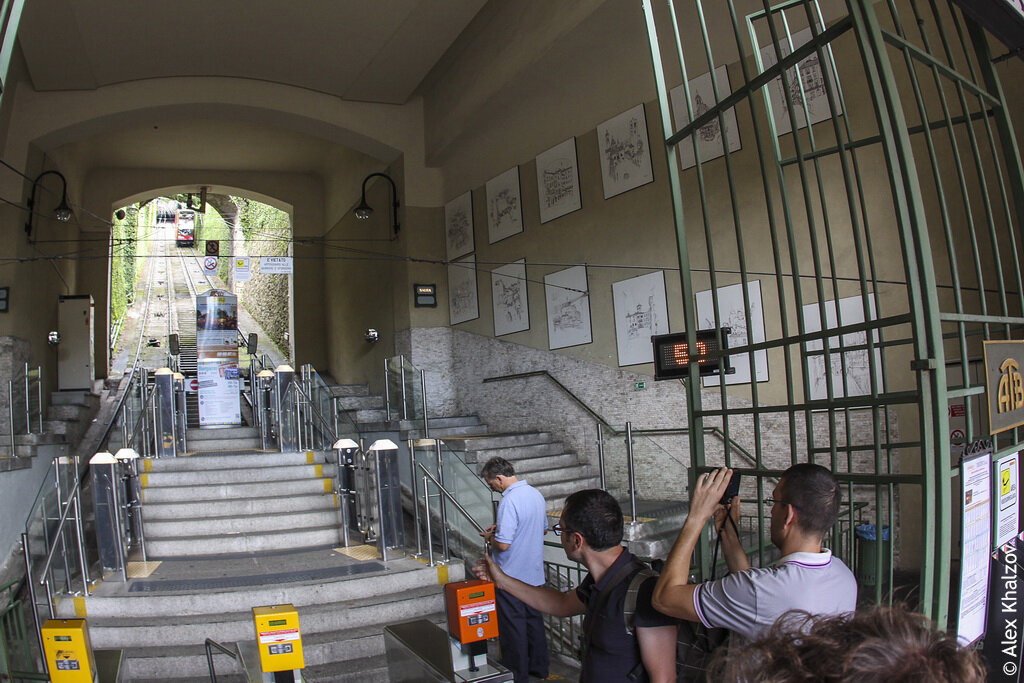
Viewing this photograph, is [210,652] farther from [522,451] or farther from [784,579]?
[522,451]

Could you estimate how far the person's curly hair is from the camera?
0.90 meters

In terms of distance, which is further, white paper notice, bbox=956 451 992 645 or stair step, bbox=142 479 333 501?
stair step, bbox=142 479 333 501

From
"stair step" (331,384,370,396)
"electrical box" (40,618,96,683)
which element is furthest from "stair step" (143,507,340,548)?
"stair step" (331,384,370,396)

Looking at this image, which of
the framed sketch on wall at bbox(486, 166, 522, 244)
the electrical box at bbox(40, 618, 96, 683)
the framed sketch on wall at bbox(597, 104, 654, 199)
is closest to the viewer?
the electrical box at bbox(40, 618, 96, 683)

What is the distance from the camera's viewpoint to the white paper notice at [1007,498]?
2471 mm

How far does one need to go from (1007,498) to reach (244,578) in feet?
19.9

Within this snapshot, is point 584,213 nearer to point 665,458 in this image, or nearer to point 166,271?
point 665,458

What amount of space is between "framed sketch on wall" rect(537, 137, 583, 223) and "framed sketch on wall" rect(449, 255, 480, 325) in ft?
6.88

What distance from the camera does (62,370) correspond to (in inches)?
649

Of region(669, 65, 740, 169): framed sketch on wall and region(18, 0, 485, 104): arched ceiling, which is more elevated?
region(18, 0, 485, 104): arched ceiling

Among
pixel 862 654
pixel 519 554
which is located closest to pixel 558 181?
pixel 519 554

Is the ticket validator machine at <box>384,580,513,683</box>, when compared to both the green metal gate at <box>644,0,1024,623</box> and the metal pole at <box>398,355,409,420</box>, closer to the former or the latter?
the green metal gate at <box>644,0,1024,623</box>

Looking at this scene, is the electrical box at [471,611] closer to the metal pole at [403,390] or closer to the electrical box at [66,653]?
the electrical box at [66,653]

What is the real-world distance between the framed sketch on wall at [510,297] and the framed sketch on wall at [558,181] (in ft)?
3.60
